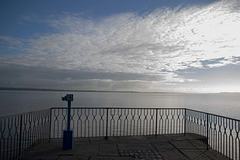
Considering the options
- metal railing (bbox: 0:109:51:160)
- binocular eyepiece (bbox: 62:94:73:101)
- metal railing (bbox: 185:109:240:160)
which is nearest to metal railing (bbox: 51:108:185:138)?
metal railing (bbox: 0:109:51:160)

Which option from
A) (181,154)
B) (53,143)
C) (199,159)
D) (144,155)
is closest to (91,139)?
(53,143)

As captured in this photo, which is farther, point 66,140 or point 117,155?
point 66,140

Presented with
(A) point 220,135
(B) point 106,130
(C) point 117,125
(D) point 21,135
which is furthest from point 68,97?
(A) point 220,135

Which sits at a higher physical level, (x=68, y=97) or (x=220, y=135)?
(x=68, y=97)

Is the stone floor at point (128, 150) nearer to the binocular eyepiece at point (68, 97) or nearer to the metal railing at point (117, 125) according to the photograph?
the metal railing at point (117, 125)

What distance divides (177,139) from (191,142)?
0.59 meters

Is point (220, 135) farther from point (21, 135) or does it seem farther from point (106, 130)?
point (21, 135)

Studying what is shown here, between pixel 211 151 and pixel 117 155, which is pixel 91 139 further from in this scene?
pixel 211 151

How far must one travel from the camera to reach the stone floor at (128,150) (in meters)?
5.23

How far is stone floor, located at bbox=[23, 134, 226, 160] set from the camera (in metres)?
5.23

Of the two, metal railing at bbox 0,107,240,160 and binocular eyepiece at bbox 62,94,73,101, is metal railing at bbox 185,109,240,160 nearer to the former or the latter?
metal railing at bbox 0,107,240,160

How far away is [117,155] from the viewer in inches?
212

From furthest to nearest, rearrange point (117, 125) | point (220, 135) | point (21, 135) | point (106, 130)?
point (220, 135)
point (117, 125)
point (106, 130)
point (21, 135)

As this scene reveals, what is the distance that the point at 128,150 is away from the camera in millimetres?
5871
